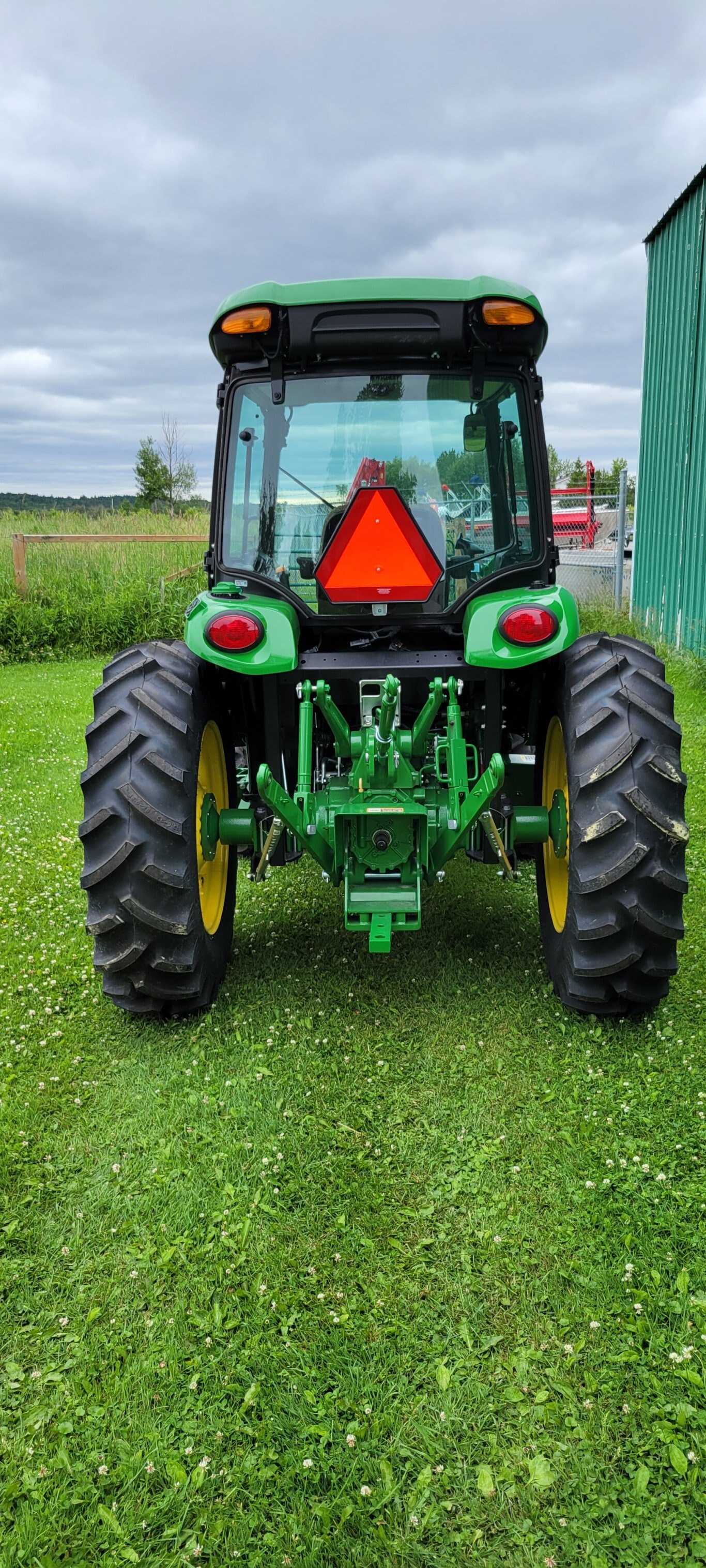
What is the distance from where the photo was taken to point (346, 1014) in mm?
4039

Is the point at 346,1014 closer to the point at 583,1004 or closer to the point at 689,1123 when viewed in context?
the point at 583,1004

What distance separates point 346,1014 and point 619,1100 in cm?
112

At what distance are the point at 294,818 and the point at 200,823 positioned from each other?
503mm

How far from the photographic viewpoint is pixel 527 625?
3.79 m

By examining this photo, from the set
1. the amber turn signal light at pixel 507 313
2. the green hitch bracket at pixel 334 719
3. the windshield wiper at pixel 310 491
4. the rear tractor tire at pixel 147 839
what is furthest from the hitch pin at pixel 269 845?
the amber turn signal light at pixel 507 313

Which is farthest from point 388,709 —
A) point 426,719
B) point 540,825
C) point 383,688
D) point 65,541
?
point 65,541

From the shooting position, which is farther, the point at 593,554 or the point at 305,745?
the point at 593,554

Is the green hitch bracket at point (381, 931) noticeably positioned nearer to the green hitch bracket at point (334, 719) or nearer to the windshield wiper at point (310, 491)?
the green hitch bracket at point (334, 719)

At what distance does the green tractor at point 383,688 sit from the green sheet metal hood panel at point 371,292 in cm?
1

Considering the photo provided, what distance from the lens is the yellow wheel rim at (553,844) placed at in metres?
4.22

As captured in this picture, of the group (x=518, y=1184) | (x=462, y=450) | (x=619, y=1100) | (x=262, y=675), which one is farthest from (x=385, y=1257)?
(x=462, y=450)

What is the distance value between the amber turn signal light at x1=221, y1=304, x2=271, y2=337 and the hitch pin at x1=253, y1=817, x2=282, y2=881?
1.80m

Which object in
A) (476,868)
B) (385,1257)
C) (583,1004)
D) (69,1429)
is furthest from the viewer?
(476,868)

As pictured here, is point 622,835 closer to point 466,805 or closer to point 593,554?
point 466,805
